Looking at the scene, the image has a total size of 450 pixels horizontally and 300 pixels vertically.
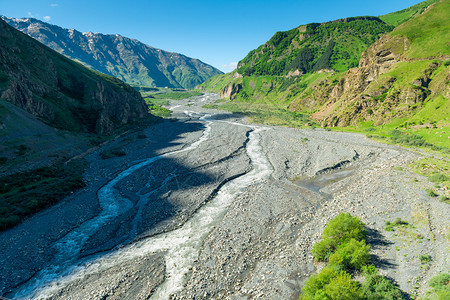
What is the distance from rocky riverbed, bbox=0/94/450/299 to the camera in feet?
66.6

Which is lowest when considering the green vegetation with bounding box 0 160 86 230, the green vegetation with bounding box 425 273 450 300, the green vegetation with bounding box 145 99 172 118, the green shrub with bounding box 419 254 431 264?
the green shrub with bounding box 419 254 431 264

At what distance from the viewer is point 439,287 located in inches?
618

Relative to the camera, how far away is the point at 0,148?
45938 mm

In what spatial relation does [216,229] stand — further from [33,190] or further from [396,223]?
[33,190]

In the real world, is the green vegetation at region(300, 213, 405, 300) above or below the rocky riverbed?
above

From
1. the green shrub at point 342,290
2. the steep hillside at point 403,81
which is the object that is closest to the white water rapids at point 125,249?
the green shrub at point 342,290

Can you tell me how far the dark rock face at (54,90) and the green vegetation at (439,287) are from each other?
87.8 metres

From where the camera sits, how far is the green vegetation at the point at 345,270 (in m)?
15.8

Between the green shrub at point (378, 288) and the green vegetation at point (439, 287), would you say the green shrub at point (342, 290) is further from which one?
the green vegetation at point (439, 287)

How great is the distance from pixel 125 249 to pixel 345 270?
24.6 metres

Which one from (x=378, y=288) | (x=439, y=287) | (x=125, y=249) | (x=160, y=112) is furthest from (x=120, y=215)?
(x=160, y=112)

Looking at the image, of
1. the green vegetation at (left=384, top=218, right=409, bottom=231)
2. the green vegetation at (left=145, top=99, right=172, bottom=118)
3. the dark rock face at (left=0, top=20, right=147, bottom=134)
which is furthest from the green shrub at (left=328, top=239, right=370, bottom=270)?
the green vegetation at (left=145, top=99, right=172, bottom=118)

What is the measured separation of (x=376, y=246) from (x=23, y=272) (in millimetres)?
38224

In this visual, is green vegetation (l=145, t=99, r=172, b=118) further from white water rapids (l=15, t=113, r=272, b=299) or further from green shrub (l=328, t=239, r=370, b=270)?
green shrub (l=328, t=239, r=370, b=270)
